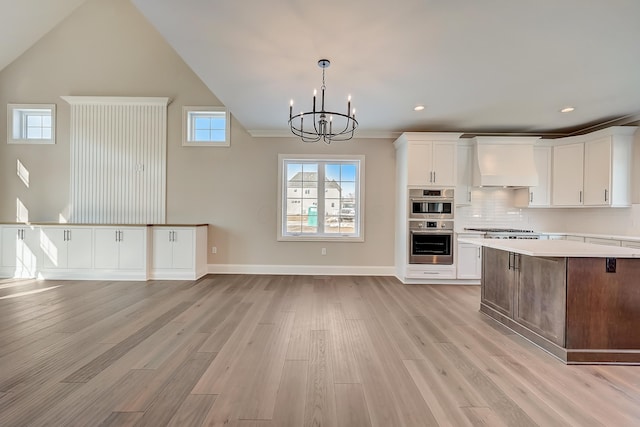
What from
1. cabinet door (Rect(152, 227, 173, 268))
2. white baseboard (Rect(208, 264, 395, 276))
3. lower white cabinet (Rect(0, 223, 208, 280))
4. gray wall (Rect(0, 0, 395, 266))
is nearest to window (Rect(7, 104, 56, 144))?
gray wall (Rect(0, 0, 395, 266))

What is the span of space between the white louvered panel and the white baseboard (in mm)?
1513

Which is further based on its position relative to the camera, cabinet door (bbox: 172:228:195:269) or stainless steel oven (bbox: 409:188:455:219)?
cabinet door (bbox: 172:228:195:269)

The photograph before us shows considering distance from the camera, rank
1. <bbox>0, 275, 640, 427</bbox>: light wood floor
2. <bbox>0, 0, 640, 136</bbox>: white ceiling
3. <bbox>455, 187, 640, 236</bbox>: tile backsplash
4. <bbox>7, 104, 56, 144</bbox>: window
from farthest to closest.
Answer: <bbox>7, 104, 56, 144</bbox>: window → <bbox>455, 187, 640, 236</bbox>: tile backsplash → <bbox>0, 0, 640, 136</bbox>: white ceiling → <bbox>0, 275, 640, 427</bbox>: light wood floor

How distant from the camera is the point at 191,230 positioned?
4656 mm

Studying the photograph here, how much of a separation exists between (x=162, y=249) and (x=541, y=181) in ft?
22.1

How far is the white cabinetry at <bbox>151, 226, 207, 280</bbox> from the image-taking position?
4.65m

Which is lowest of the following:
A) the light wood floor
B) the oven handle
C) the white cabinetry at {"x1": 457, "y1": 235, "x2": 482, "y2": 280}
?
the light wood floor

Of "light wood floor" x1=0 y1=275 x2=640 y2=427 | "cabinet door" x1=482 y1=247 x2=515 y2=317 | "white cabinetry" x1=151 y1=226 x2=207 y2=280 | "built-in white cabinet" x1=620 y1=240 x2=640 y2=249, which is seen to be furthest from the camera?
"white cabinetry" x1=151 y1=226 x2=207 y2=280

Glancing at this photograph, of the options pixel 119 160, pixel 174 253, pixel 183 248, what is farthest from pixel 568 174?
pixel 119 160

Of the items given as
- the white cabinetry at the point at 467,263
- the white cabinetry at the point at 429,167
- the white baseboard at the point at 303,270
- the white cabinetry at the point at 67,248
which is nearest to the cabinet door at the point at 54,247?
the white cabinetry at the point at 67,248

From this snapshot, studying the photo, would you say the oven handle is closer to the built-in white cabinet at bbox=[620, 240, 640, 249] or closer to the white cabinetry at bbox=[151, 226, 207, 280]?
the built-in white cabinet at bbox=[620, 240, 640, 249]

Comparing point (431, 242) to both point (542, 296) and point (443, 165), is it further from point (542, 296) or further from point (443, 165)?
point (542, 296)

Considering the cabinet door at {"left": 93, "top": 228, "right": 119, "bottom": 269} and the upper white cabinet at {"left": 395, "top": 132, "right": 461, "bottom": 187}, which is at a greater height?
the upper white cabinet at {"left": 395, "top": 132, "right": 461, "bottom": 187}

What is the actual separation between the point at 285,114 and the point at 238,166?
157cm
